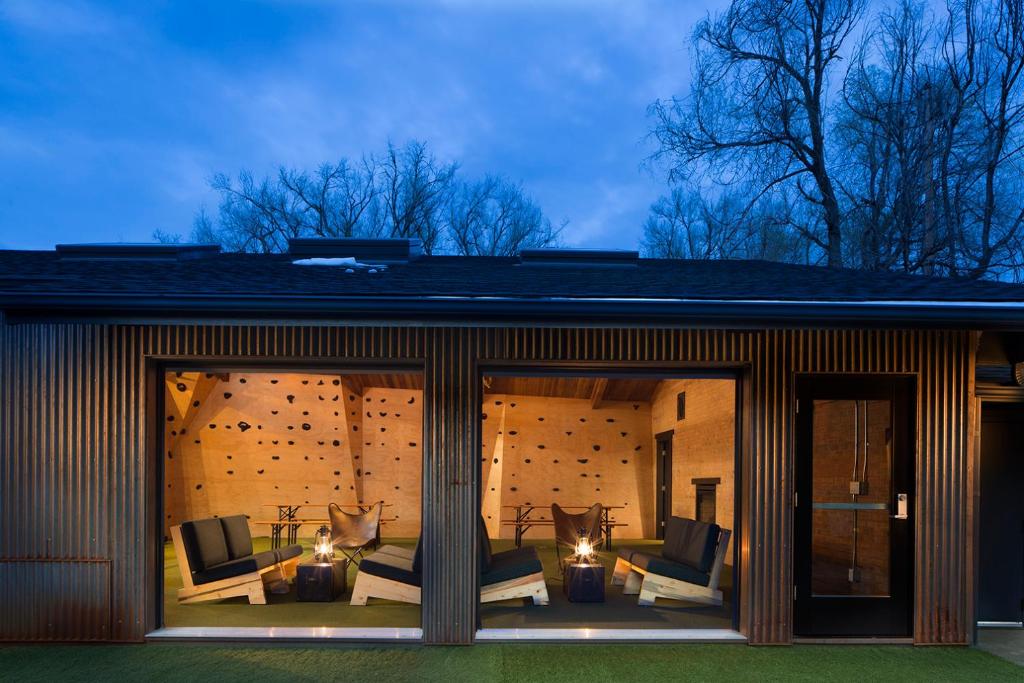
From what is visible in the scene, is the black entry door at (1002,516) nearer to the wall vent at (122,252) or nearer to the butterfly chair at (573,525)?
the butterfly chair at (573,525)

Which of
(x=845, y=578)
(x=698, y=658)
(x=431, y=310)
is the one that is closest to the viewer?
(x=431, y=310)

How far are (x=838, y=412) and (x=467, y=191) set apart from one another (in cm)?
2216

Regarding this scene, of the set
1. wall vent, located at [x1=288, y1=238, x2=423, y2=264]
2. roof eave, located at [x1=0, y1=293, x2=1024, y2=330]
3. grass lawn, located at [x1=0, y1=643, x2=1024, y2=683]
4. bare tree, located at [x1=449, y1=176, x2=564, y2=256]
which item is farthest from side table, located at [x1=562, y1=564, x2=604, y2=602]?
bare tree, located at [x1=449, y1=176, x2=564, y2=256]

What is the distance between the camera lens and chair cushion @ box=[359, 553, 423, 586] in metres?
7.65

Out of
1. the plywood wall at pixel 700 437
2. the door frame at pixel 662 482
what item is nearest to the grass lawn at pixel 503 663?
the plywood wall at pixel 700 437

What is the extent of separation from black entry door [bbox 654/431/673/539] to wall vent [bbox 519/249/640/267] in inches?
181

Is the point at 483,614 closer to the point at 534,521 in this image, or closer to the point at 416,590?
the point at 416,590

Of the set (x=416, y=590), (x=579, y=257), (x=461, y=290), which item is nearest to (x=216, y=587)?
(x=416, y=590)

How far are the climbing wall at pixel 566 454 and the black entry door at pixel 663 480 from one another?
0.76 feet

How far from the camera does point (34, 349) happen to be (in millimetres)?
6480

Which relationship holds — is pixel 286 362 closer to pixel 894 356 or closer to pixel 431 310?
pixel 431 310

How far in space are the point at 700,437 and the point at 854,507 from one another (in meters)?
5.48

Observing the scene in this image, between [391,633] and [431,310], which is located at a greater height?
[431,310]

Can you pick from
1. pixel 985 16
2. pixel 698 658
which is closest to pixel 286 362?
pixel 698 658
